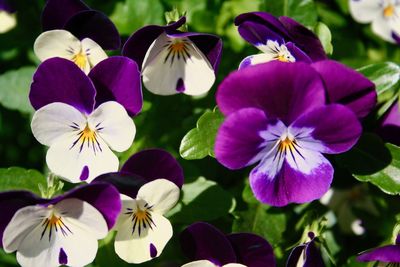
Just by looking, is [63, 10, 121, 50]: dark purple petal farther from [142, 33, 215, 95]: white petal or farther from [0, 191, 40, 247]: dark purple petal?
[0, 191, 40, 247]: dark purple petal

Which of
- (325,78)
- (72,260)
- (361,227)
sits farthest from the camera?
(361,227)

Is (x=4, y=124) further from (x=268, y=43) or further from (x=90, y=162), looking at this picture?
(x=268, y=43)

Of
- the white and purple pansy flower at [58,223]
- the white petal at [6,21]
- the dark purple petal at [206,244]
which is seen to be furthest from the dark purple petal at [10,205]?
the white petal at [6,21]

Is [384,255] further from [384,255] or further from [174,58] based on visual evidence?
[174,58]

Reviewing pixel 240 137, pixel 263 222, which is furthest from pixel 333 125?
pixel 263 222

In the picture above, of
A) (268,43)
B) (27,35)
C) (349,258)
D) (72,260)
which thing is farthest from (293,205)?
(27,35)

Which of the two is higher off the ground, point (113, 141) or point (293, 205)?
point (113, 141)

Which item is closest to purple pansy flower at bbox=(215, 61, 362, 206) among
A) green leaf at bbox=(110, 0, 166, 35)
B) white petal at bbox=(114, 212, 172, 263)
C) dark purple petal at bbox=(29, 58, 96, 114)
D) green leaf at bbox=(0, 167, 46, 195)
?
white petal at bbox=(114, 212, 172, 263)
